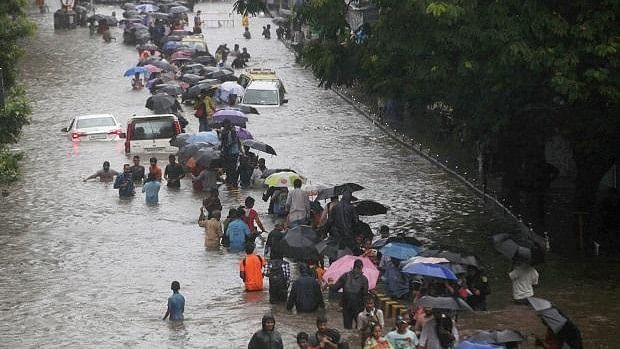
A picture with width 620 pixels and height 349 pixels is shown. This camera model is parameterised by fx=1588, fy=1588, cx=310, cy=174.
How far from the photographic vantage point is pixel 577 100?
95.9 feet

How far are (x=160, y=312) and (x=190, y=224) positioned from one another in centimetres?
796

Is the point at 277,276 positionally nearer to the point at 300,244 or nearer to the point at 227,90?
the point at 300,244

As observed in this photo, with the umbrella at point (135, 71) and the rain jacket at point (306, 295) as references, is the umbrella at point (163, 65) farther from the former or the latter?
the rain jacket at point (306, 295)

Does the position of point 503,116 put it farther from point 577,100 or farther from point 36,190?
point 36,190

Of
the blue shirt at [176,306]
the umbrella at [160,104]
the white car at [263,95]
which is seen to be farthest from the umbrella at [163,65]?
the blue shirt at [176,306]

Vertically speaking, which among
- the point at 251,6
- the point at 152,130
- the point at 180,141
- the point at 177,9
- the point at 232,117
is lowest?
the point at 177,9

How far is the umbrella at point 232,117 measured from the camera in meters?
43.2

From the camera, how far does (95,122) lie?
154 feet

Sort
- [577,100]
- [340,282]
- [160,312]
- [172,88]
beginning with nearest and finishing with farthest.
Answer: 1. [340,282]
2. [160,312]
3. [577,100]
4. [172,88]

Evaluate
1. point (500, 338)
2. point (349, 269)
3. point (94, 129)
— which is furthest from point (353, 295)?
point (94, 129)

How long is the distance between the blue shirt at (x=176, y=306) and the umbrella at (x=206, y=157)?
12.6 meters

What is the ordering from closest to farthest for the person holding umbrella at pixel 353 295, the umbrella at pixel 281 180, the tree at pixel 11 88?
the person holding umbrella at pixel 353 295, the tree at pixel 11 88, the umbrella at pixel 281 180

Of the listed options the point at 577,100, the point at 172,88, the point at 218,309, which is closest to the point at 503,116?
the point at 577,100

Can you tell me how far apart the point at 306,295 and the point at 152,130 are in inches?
778
